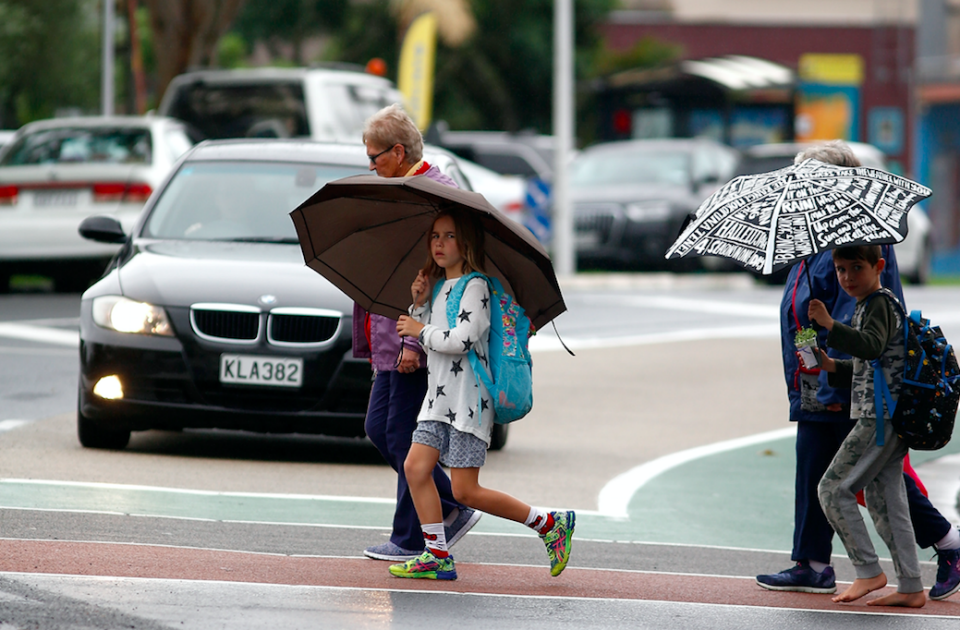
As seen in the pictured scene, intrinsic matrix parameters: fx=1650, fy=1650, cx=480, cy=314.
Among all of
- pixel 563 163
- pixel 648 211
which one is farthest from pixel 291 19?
pixel 648 211

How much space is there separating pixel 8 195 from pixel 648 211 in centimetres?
988

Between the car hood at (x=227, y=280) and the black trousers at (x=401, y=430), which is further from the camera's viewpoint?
the car hood at (x=227, y=280)

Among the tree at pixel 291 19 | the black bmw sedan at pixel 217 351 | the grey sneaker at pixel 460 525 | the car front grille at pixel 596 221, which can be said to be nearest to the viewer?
the grey sneaker at pixel 460 525

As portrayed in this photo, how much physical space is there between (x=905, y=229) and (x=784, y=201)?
0.42 meters

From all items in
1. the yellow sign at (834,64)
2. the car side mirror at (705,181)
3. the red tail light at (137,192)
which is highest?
the red tail light at (137,192)

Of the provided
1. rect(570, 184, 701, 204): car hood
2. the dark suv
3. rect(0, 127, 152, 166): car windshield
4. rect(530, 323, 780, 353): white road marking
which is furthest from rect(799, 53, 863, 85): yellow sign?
rect(0, 127, 152, 166): car windshield

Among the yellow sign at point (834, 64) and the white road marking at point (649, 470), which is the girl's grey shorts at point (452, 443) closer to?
the white road marking at point (649, 470)

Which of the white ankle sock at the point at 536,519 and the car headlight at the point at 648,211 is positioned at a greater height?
the white ankle sock at the point at 536,519

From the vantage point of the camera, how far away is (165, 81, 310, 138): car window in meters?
16.5

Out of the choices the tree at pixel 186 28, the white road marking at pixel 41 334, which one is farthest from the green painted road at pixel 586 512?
the tree at pixel 186 28

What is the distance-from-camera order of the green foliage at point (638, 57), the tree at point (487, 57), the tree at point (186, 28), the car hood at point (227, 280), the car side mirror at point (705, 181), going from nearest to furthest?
the car hood at point (227, 280), the tree at point (186, 28), the car side mirror at point (705, 181), the tree at point (487, 57), the green foliage at point (638, 57)

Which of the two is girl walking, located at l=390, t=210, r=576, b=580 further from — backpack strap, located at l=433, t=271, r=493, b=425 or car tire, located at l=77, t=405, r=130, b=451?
car tire, located at l=77, t=405, r=130, b=451

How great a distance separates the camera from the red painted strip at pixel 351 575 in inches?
225

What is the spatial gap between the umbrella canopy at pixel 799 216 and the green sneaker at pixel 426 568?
54.9 inches
